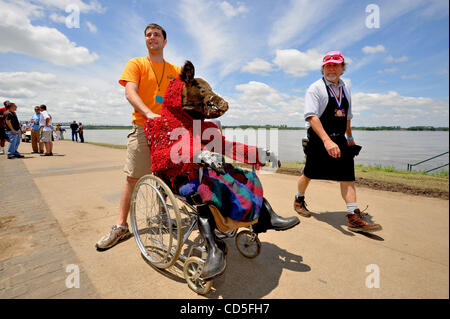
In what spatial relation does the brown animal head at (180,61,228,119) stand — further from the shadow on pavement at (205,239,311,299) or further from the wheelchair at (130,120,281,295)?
the shadow on pavement at (205,239,311,299)

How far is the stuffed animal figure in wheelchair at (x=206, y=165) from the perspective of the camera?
5.63 ft

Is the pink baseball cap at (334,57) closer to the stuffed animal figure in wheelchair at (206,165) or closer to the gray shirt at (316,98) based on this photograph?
the gray shirt at (316,98)

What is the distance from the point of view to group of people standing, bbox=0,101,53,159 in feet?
28.5

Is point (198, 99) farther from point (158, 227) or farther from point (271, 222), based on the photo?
point (158, 227)

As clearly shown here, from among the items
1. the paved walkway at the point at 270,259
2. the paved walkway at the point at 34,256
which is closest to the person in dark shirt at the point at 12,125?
the paved walkway at the point at 34,256

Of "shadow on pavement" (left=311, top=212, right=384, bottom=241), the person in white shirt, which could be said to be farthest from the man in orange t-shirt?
the person in white shirt

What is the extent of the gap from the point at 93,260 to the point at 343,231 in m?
2.86

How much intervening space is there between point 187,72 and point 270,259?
6.36 feet

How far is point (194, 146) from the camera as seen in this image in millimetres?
1764

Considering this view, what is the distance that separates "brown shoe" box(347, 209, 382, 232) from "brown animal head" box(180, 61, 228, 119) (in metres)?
2.16

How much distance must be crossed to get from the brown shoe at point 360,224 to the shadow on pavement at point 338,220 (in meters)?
0.08
